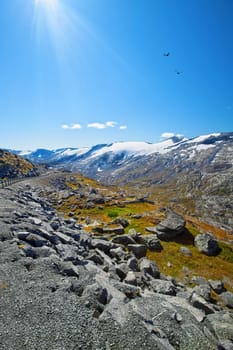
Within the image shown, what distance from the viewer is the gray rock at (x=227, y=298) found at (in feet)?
71.1

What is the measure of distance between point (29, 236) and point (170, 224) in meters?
22.9

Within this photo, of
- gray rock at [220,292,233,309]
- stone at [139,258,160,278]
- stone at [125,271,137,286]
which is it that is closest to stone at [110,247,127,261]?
stone at [139,258,160,278]

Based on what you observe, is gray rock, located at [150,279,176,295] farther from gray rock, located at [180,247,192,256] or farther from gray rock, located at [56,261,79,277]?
gray rock, located at [180,247,192,256]

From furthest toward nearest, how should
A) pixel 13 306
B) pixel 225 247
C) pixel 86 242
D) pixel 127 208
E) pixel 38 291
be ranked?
pixel 127 208
pixel 225 247
pixel 86 242
pixel 38 291
pixel 13 306

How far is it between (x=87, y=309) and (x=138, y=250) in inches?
709

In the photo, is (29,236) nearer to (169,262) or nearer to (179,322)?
(179,322)

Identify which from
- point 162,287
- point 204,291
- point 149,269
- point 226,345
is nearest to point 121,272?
point 149,269

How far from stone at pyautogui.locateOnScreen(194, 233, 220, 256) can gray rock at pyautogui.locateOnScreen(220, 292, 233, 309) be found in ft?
30.2

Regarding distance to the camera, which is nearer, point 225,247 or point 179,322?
point 179,322

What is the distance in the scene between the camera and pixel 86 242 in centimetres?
2783

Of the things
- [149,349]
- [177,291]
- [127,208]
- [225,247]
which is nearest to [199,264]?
[225,247]

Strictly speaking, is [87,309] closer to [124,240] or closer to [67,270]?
[67,270]

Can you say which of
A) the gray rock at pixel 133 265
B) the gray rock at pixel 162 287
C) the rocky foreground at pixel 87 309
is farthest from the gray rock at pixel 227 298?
the gray rock at pixel 133 265

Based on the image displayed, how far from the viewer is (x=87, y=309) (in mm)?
12742
